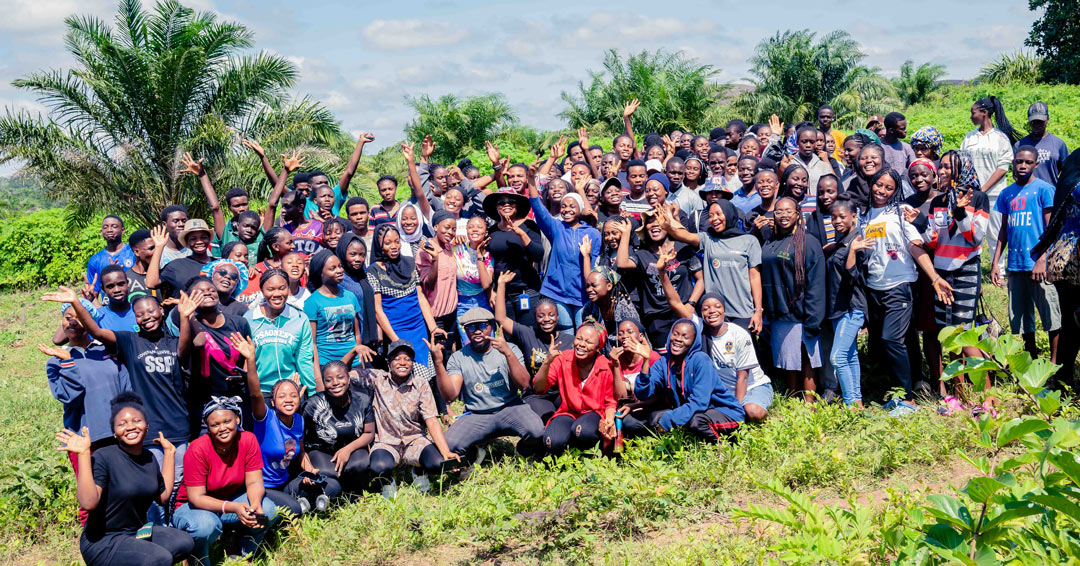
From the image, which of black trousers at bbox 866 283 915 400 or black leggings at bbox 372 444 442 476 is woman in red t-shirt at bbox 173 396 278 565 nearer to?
black leggings at bbox 372 444 442 476

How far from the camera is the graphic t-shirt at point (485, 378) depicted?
257 inches

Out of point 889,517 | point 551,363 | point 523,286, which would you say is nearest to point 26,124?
point 523,286

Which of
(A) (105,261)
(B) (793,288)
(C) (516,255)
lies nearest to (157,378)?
(A) (105,261)

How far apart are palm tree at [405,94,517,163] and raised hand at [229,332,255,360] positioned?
68.5 feet

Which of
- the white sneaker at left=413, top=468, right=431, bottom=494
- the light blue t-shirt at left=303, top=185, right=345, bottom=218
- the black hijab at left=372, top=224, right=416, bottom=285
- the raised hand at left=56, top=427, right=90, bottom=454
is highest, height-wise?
the light blue t-shirt at left=303, top=185, right=345, bottom=218

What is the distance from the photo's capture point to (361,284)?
702 centimetres

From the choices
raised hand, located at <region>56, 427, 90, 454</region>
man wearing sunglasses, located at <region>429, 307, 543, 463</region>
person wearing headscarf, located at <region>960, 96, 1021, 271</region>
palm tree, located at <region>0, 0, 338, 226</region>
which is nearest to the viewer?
raised hand, located at <region>56, 427, 90, 454</region>

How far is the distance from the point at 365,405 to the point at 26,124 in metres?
10.5

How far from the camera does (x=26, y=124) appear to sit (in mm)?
13234

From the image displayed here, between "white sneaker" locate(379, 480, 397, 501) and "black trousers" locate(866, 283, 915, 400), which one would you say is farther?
"black trousers" locate(866, 283, 915, 400)

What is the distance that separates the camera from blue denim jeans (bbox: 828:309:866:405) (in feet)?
21.8

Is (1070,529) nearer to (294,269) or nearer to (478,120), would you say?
(294,269)

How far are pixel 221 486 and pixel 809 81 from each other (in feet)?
76.9

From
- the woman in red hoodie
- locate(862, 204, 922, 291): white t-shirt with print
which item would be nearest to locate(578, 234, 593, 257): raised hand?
the woman in red hoodie
